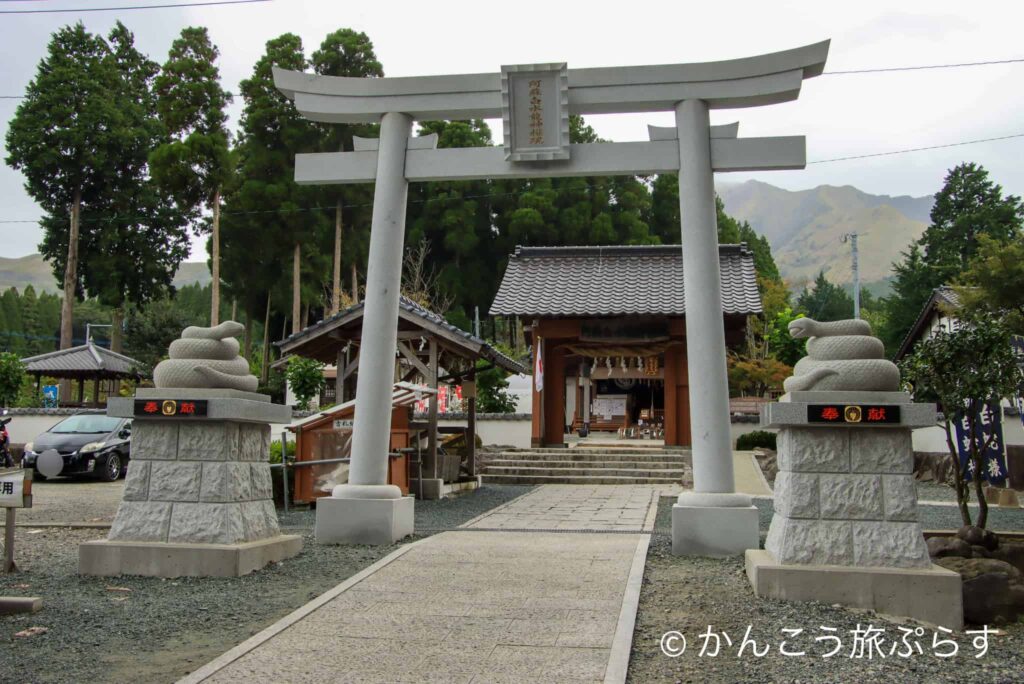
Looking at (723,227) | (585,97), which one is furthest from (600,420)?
(585,97)

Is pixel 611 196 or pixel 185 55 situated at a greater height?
pixel 185 55

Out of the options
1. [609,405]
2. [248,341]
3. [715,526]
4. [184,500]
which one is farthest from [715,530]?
[248,341]

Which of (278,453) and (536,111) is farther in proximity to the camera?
(278,453)

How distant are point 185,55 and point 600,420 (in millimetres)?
21126

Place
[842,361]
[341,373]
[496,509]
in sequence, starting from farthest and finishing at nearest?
[341,373] < [496,509] < [842,361]

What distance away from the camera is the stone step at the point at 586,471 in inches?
725

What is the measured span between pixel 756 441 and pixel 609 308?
4897 millimetres

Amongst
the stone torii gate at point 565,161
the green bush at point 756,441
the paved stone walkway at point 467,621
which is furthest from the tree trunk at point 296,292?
the paved stone walkway at point 467,621

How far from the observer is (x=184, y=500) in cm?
697

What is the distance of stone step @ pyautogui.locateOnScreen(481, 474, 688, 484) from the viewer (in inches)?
715

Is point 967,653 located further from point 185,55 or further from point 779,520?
point 185,55

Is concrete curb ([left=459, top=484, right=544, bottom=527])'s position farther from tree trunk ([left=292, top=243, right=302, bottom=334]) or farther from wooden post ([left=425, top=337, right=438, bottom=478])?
tree trunk ([left=292, top=243, right=302, bottom=334])

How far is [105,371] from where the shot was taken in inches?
1131

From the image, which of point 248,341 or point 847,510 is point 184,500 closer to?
point 847,510
